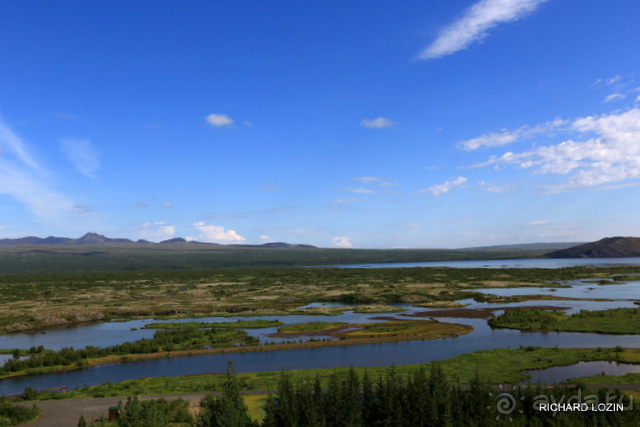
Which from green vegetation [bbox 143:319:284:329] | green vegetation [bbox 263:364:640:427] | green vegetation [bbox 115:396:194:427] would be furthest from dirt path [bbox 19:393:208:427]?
green vegetation [bbox 143:319:284:329]

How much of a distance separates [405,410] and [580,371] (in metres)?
20.9

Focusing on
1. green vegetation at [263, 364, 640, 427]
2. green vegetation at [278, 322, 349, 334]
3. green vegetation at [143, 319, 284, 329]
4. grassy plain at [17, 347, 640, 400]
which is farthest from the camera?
green vegetation at [143, 319, 284, 329]

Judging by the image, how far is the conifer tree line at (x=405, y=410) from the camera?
2331 centimetres

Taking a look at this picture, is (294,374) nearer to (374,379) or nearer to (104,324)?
(374,379)

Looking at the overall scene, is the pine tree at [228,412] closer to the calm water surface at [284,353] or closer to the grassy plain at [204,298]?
the calm water surface at [284,353]

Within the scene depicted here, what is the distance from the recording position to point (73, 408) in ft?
98.6

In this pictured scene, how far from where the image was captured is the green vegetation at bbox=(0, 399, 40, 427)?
27.6 metres

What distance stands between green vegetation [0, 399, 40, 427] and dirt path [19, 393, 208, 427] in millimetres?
510

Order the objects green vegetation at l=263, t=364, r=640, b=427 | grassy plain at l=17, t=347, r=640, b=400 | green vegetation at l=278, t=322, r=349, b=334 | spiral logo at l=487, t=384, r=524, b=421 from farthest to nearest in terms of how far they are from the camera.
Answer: green vegetation at l=278, t=322, r=349, b=334 → grassy plain at l=17, t=347, r=640, b=400 → spiral logo at l=487, t=384, r=524, b=421 → green vegetation at l=263, t=364, r=640, b=427

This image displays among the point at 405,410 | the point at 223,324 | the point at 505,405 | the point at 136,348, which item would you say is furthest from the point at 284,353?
the point at 505,405

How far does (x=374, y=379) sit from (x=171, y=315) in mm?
54438

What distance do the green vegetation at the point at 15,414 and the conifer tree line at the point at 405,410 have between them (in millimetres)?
12996

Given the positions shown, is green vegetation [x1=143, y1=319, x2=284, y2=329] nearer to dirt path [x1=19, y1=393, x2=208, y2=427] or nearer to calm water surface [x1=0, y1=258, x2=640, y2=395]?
calm water surface [x1=0, y1=258, x2=640, y2=395]

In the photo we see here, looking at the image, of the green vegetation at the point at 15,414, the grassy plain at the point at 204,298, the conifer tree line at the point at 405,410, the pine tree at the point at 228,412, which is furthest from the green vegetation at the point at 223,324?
the pine tree at the point at 228,412
